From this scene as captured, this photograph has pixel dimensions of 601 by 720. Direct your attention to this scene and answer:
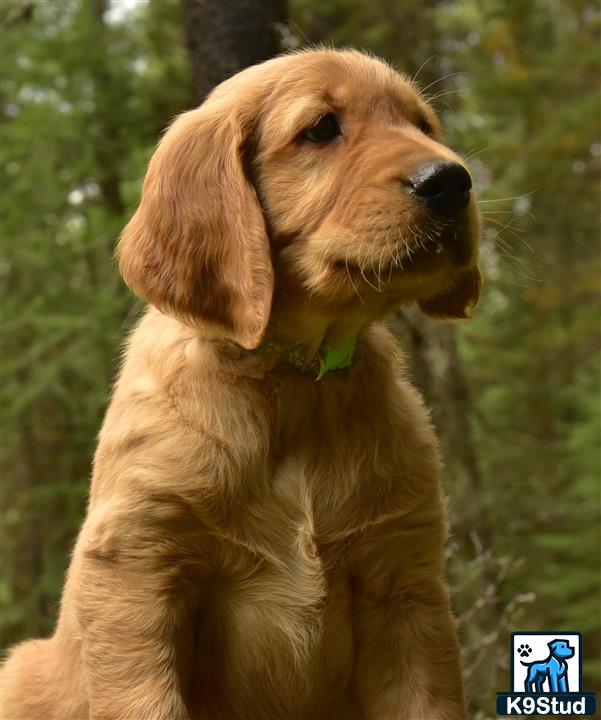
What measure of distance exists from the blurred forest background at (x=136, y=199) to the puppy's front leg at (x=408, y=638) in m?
1.44

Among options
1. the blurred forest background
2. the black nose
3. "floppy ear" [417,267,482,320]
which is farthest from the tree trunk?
the black nose

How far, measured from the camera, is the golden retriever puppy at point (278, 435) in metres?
2.43

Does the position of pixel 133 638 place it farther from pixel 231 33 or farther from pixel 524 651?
pixel 231 33

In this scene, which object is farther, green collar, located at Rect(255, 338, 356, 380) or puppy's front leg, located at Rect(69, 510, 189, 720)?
green collar, located at Rect(255, 338, 356, 380)

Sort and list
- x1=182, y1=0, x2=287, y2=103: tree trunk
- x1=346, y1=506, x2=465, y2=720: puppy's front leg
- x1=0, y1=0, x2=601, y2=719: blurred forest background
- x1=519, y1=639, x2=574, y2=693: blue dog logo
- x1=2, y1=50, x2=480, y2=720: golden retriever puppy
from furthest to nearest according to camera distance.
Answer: x1=0, y1=0, x2=601, y2=719: blurred forest background, x1=182, y1=0, x2=287, y2=103: tree trunk, x1=519, y1=639, x2=574, y2=693: blue dog logo, x1=346, y1=506, x2=465, y2=720: puppy's front leg, x1=2, y1=50, x2=480, y2=720: golden retriever puppy

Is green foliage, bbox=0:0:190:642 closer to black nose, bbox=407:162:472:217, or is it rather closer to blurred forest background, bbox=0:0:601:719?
blurred forest background, bbox=0:0:601:719

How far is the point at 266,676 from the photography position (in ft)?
8.76

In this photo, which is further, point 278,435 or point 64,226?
point 64,226

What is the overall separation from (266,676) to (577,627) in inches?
275

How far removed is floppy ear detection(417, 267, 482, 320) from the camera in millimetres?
2891

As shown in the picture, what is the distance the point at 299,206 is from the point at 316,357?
44 cm

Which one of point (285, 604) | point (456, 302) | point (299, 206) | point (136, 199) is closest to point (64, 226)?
point (136, 199)


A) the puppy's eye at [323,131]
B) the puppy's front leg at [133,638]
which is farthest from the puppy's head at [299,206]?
the puppy's front leg at [133,638]

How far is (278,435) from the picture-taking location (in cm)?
262
